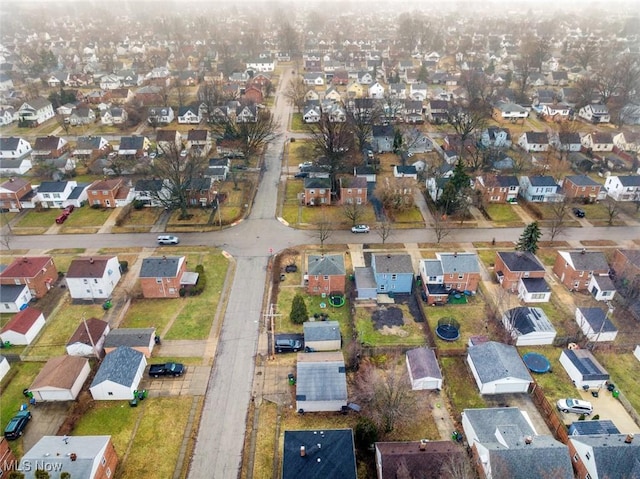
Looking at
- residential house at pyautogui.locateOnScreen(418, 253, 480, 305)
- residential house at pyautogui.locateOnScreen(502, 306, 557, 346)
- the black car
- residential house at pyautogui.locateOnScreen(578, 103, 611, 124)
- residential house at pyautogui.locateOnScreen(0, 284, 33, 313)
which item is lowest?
residential house at pyautogui.locateOnScreen(502, 306, 557, 346)

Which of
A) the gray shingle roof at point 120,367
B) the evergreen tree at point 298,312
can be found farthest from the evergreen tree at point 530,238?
the gray shingle roof at point 120,367

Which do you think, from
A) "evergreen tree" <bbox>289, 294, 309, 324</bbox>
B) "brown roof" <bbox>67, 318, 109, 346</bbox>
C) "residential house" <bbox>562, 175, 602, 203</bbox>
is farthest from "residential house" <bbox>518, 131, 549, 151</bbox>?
"brown roof" <bbox>67, 318, 109, 346</bbox>

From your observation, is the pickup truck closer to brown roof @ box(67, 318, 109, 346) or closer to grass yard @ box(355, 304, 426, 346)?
brown roof @ box(67, 318, 109, 346)

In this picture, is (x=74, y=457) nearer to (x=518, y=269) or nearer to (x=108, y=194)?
(x=518, y=269)

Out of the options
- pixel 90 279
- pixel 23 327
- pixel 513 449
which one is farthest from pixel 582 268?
pixel 23 327

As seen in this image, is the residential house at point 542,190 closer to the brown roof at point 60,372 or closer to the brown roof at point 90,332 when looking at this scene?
the brown roof at point 90,332

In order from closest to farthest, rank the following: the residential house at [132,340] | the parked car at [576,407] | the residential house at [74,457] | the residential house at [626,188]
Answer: the residential house at [74,457] < the parked car at [576,407] < the residential house at [132,340] < the residential house at [626,188]

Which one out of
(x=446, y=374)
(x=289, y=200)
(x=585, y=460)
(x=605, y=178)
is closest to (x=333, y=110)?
(x=289, y=200)
